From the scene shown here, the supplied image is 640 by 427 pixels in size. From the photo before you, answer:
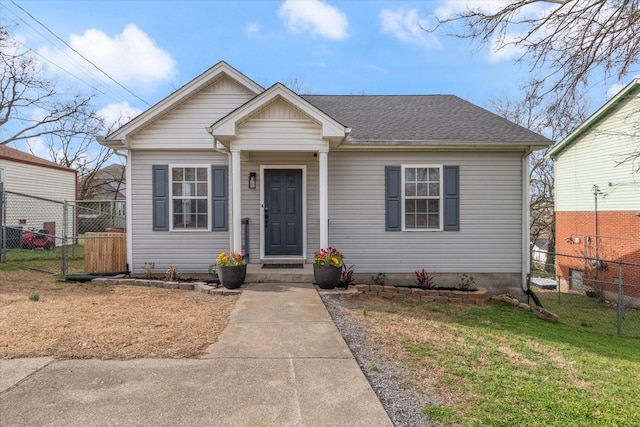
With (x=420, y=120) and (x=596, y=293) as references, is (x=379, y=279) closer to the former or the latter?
(x=420, y=120)

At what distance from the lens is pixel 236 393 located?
2986 mm

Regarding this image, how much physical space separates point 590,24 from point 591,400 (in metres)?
6.05

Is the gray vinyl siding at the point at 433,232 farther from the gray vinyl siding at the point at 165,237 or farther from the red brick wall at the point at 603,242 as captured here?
the red brick wall at the point at 603,242

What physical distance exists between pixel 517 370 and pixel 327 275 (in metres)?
3.49

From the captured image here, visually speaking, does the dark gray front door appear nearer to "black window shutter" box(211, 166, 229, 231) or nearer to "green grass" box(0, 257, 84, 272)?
"black window shutter" box(211, 166, 229, 231)

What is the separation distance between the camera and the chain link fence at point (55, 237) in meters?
8.12

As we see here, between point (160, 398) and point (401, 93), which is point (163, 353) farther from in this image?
point (401, 93)

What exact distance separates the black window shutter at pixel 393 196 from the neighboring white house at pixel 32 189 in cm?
1255

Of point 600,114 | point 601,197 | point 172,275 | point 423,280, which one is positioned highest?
point 600,114

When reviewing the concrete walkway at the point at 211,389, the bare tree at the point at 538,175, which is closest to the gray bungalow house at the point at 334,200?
the concrete walkway at the point at 211,389

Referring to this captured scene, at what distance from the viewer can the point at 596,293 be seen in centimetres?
1387

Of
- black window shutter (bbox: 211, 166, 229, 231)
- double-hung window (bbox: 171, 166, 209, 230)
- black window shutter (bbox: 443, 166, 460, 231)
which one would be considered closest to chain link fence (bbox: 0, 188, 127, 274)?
double-hung window (bbox: 171, 166, 209, 230)

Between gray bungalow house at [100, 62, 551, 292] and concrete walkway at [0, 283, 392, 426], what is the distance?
13.4 ft

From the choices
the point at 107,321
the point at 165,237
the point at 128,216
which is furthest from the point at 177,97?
the point at 107,321
